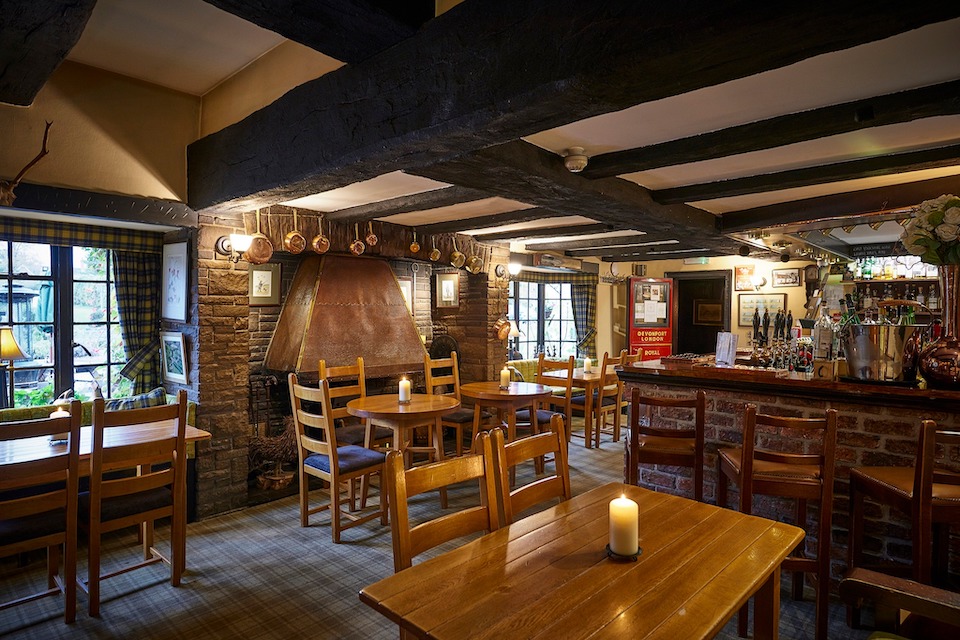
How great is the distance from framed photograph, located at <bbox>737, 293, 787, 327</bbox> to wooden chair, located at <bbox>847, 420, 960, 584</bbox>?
529 cm

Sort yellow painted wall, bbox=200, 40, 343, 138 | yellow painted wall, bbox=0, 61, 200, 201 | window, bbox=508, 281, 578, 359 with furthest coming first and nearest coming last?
window, bbox=508, 281, 578, 359 < yellow painted wall, bbox=0, 61, 200, 201 < yellow painted wall, bbox=200, 40, 343, 138

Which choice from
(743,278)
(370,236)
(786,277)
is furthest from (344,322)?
(786,277)

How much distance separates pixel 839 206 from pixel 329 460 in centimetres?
405

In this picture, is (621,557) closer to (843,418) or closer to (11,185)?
(843,418)

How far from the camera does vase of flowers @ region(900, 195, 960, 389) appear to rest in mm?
2432

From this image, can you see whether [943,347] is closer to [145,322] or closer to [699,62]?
[699,62]

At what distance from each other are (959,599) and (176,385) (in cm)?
436

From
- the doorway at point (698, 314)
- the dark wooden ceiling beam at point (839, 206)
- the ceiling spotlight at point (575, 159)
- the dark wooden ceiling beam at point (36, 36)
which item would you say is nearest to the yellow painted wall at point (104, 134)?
the dark wooden ceiling beam at point (36, 36)

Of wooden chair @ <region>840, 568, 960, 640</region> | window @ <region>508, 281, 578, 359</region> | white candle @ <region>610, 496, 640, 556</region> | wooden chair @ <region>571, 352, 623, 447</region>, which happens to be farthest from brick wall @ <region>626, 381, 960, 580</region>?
window @ <region>508, 281, 578, 359</region>

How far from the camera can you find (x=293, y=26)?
6.10ft

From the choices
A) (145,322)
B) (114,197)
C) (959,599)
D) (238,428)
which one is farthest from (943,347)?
(145,322)

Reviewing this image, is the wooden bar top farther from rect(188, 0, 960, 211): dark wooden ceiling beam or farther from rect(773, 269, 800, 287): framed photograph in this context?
rect(773, 269, 800, 287): framed photograph

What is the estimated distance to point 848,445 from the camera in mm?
2729

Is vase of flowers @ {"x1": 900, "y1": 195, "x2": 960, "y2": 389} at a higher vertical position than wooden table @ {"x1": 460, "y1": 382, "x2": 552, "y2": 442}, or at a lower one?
higher
